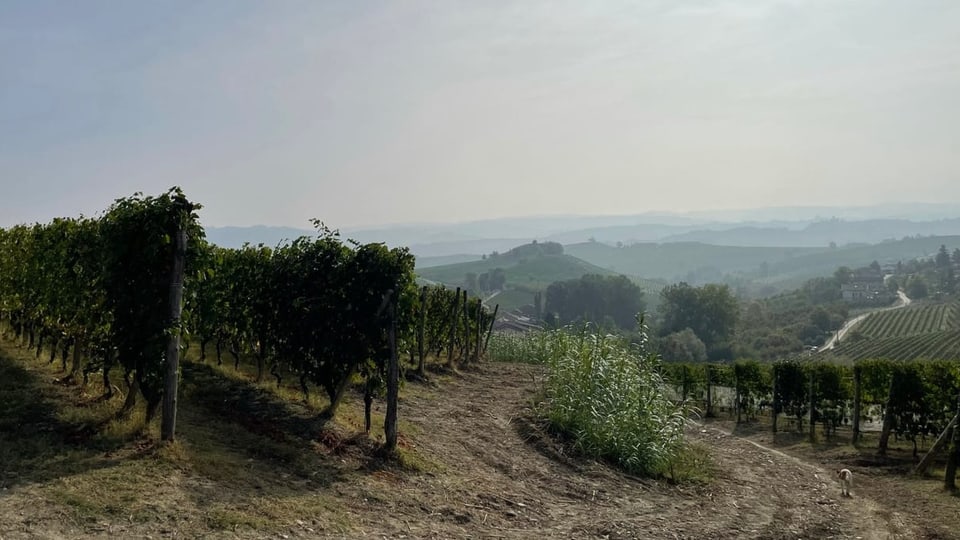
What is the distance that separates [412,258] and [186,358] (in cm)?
653

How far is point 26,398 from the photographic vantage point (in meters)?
10.0

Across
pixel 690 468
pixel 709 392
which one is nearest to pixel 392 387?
pixel 690 468

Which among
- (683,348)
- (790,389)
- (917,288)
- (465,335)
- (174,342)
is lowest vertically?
(683,348)

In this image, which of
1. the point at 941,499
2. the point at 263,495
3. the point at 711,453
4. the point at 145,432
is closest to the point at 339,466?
the point at 263,495

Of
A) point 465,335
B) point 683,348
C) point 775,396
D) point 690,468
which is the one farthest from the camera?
point 683,348

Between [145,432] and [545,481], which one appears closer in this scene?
[145,432]

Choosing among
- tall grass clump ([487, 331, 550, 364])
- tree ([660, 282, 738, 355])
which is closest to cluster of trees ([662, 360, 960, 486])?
tall grass clump ([487, 331, 550, 364])

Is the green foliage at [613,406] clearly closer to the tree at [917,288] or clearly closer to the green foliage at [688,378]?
the green foliage at [688,378]

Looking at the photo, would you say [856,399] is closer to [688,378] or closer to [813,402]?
[813,402]

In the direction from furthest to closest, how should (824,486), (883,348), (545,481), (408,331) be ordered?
(883,348), (824,486), (408,331), (545,481)

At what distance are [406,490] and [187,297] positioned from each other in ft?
14.3

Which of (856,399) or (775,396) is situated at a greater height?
(856,399)

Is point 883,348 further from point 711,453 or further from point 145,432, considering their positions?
point 145,432

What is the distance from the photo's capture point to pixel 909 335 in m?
92.3
